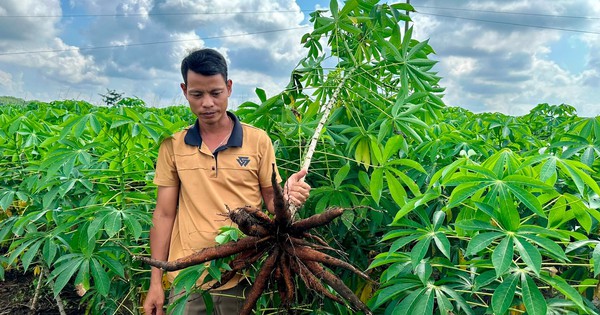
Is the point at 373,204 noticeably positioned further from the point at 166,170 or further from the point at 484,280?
the point at 166,170

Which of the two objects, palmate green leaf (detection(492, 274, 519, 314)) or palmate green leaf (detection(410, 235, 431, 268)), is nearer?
palmate green leaf (detection(492, 274, 519, 314))

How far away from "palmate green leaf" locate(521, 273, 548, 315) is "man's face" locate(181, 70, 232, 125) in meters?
1.21

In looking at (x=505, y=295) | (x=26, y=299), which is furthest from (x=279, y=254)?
(x=26, y=299)

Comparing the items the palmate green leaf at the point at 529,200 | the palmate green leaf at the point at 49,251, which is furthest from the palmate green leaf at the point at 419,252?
the palmate green leaf at the point at 49,251

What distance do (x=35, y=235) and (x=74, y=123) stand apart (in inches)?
20.8

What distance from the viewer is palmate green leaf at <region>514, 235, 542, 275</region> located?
1.21 meters

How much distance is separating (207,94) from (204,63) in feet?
0.38

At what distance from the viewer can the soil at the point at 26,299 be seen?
3.31 metres

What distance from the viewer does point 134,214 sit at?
1.83m

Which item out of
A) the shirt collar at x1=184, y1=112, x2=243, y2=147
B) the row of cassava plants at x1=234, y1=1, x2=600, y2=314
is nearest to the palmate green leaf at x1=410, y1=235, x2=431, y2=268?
the row of cassava plants at x1=234, y1=1, x2=600, y2=314

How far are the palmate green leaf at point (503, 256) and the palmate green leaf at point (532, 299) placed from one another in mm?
129

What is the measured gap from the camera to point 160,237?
1942 mm

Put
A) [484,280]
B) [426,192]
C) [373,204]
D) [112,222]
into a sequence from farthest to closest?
[373,204]
[112,222]
[426,192]
[484,280]

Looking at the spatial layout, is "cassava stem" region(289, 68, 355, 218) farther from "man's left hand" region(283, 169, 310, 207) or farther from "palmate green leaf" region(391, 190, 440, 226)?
"palmate green leaf" region(391, 190, 440, 226)
